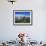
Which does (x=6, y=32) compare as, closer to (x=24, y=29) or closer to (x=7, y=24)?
(x=7, y=24)

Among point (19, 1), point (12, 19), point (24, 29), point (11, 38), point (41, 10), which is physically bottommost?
point (11, 38)

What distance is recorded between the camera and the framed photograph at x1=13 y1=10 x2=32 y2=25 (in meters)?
5.10

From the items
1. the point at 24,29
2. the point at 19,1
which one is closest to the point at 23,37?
the point at 24,29

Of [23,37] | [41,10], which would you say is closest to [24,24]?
[41,10]

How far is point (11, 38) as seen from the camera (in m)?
5.12

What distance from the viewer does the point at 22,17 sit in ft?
16.8

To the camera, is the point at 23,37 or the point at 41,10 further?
the point at 41,10

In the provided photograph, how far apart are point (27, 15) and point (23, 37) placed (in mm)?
2094

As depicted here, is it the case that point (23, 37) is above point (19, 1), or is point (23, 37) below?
below

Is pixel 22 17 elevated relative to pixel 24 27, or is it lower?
elevated

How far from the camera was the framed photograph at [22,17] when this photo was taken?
510cm

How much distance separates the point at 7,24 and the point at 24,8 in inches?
35.4

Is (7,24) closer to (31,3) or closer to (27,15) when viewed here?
(27,15)

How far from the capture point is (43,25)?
202 inches
